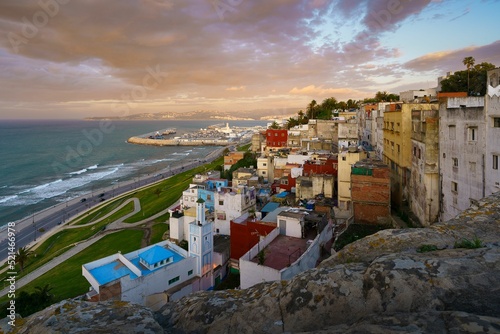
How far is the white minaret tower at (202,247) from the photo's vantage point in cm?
2373

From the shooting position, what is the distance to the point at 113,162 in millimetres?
104125

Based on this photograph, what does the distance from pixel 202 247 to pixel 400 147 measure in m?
17.0

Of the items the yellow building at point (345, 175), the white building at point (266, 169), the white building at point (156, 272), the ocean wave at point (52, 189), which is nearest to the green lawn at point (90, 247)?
the white building at point (156, 272)

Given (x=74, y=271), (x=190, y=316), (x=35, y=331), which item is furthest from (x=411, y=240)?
(x=74, y=271)

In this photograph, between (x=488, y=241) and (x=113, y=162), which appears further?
(x=113, y=162)

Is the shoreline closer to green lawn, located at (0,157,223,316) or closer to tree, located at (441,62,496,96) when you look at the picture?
green lawn, located at (0,157,223,316)

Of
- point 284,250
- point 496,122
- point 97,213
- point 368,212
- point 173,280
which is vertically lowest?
point 97,213

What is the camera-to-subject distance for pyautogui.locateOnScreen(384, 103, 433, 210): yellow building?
976 inches

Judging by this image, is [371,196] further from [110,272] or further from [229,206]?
[110,272]

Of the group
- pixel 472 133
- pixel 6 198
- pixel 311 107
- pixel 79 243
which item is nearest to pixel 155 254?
pixel 79 243

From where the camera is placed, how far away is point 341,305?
3.96m

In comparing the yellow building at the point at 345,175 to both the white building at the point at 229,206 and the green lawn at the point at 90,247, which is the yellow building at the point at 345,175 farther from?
the green lawn at the point at 90,247

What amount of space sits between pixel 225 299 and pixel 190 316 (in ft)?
1.73

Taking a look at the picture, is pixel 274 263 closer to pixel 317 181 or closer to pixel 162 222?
pixel 317 181
